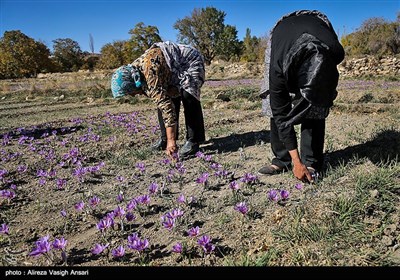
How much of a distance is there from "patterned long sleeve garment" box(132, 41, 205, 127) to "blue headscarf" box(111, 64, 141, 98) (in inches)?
3.9

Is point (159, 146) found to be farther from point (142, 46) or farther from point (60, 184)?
point (142, 46)

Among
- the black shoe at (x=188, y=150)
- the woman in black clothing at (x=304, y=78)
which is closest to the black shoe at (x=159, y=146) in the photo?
the black shoe at (x=188, y=150)

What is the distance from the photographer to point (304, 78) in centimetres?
212

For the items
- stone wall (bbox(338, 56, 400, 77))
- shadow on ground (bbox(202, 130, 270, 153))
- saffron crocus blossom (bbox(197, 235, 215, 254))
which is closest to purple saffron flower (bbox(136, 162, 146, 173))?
shadow on ground (bbox(202, 130, 270, 153))

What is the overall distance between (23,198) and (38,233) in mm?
832

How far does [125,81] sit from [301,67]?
183 cm

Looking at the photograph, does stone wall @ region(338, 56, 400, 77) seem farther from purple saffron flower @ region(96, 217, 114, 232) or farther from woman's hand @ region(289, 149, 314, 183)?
purple saffron flower @ region(96, 217, 114, 232)

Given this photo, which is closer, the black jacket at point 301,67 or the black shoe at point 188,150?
the black jacket at point 301,67

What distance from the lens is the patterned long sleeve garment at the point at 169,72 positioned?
3.19m

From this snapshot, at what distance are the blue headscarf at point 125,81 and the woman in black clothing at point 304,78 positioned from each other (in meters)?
1.40

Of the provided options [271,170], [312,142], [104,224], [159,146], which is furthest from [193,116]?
[104,224]

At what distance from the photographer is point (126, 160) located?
371 centimetres

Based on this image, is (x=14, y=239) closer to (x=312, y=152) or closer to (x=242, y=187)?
(x=242, y=187)

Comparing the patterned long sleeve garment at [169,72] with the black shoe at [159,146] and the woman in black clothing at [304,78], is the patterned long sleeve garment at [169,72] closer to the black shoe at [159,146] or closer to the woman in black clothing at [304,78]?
the black shoe at [159,146]
